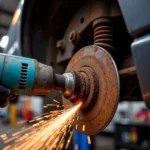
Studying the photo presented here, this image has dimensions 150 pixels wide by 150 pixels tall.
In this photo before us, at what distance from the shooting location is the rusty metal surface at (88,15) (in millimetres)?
954

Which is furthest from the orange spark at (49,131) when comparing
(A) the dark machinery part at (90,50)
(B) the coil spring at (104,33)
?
(B) the coil spring at (104,33)

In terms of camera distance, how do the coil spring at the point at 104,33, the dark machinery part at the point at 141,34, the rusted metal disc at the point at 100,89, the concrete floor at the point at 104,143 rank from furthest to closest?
the concrete floor at the point at 104,143 → the coil spring at the point at 104,33 → the rusted metal disc at the point at 100,89 → the dark machinery part at the point at 141,34

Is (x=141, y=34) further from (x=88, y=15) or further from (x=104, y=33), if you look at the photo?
(x=88, y=15)

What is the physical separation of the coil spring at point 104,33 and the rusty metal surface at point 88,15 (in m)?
0.03

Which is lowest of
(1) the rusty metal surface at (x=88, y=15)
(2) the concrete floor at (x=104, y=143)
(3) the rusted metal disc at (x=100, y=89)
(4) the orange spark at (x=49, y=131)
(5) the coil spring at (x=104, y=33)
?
(2) the concrete floor at (x=104, y=143)

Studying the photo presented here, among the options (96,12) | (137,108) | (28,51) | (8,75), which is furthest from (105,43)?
(137,108)

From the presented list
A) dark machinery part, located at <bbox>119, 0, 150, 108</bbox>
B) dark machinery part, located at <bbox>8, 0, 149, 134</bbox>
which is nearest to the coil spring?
dark machinery part, located at <bbox>8, 0, 149, 134</bbox>

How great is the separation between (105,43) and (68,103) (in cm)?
32

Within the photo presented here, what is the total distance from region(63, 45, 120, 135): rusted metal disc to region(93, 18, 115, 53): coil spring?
0.07m

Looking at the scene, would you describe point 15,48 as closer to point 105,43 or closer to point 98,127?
point 105,43

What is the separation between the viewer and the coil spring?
3.04ft

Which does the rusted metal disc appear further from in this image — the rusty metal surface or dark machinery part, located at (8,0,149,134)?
the rusty metal surface

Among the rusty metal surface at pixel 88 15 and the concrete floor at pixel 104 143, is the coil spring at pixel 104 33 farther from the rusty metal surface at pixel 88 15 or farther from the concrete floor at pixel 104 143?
the concrete floor at pixel 104 143

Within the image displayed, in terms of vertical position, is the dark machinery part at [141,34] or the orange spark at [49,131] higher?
the dark machinery part at [141,34]
